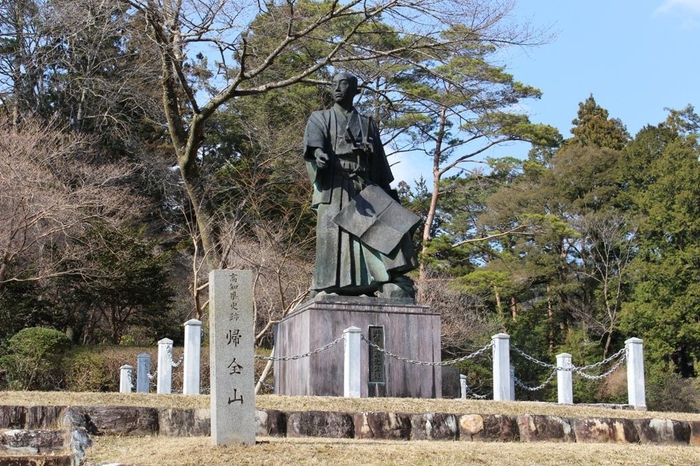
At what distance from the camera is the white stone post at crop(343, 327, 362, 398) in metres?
11.1

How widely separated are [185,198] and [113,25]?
30.8 ft

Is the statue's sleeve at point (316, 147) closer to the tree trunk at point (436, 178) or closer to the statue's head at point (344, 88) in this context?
the statue's head at point (344, 88)

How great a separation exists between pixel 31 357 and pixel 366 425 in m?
10.9

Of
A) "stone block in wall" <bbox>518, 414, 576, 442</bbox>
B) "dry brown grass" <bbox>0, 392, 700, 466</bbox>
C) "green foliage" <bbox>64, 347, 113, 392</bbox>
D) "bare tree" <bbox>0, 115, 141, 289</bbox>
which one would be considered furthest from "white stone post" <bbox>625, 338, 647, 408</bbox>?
"bare tree" <bbox>0, 115, 141, 289</bbox>

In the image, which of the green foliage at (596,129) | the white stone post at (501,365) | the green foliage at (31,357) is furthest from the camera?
the green foliage at (596,129)

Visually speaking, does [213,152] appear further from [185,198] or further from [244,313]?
[244,313]

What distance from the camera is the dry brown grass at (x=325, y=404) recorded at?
30.6 ft

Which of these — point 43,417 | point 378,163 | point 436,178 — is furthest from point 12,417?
point 436,178

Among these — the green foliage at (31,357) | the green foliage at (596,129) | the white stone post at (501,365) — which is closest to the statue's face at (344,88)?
the white stone post at (501,365)

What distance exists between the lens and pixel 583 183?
3316cm

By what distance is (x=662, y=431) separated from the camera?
9867 mm

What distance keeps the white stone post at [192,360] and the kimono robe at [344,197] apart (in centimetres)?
266

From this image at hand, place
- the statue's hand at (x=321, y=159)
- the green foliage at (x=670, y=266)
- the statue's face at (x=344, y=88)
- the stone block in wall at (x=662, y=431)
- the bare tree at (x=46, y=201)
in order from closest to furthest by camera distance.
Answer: the stone block in wall at (x=662, y=431)
the statue's hand at (x=321, y=159)
the statue's face at (x=344, y=88)
the bare tree at (x=46, y=201)
the green foliage at (x=670, y=266)

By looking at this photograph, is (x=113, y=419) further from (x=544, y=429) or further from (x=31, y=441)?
(x=544, y=429)
